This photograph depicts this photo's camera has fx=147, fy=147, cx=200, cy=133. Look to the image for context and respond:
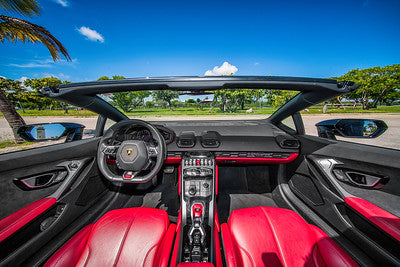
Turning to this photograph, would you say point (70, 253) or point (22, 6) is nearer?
point (70, 253)

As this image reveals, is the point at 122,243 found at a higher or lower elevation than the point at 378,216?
lower

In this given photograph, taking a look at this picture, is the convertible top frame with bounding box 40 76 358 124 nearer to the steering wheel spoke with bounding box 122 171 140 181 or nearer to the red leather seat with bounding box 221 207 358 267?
the steering wheel spoke with bounding box 122 171 140 181

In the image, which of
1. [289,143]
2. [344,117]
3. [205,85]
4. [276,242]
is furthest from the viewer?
[289,143]

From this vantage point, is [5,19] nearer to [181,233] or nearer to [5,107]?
[5,107]

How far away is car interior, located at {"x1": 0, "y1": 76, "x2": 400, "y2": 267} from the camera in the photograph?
1.18 meters

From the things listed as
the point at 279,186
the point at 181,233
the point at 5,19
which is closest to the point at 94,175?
the point at 181,233

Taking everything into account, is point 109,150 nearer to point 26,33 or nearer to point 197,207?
point 197,207

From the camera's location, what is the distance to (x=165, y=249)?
4.14 feet

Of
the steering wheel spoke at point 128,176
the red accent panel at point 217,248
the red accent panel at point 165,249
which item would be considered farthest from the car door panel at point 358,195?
the steering wheel spoke at point 128,176

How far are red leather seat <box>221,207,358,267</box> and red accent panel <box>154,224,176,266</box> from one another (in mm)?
485

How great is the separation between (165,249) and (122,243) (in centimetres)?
37

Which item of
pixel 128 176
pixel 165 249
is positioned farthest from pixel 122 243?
pixel 128 176

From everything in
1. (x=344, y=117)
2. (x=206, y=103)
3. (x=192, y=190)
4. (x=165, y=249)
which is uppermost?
(x=206, y=103)

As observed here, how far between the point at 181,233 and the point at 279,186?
196 cm
